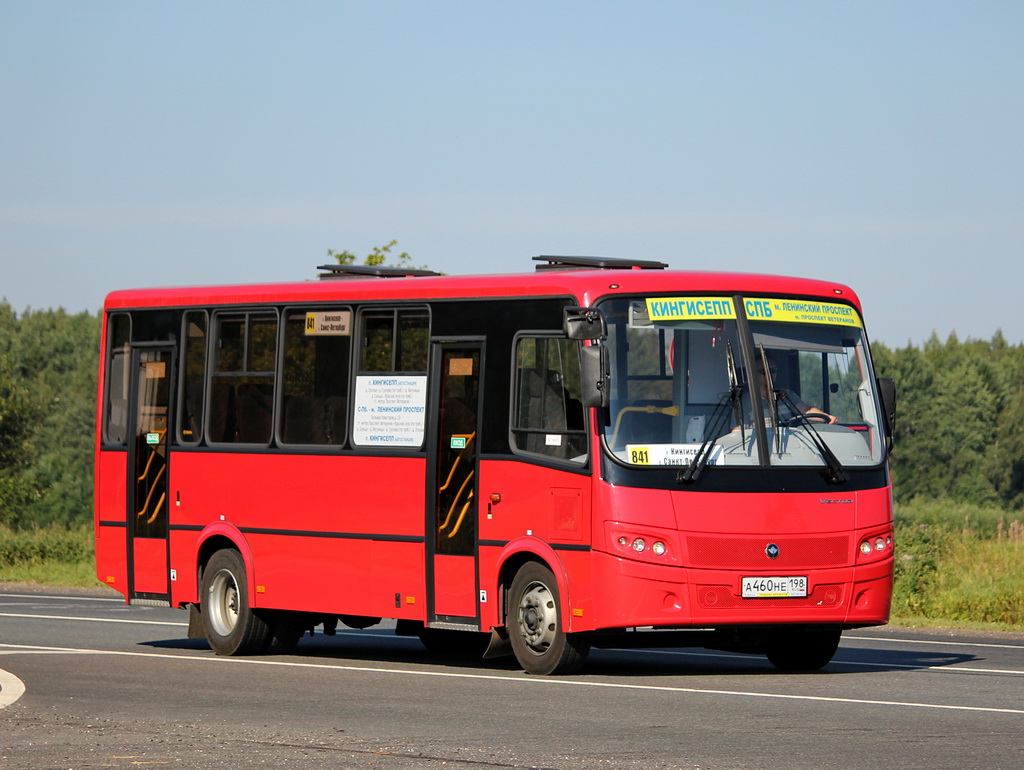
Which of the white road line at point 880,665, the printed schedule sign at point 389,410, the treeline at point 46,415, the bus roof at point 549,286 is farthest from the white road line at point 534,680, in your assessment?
the treeline at point 46,415

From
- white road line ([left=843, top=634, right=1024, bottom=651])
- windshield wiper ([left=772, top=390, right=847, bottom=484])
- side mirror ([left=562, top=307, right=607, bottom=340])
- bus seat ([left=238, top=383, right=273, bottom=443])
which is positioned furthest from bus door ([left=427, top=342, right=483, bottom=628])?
white road line ([left=843, top=634, right=1024, bottom=651])

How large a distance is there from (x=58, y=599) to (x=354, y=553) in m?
14.8

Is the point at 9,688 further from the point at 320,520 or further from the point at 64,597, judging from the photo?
the point at 64,597

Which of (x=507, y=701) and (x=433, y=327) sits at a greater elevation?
(x=433, y=327)

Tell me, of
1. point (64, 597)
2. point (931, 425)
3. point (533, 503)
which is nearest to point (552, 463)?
point (533, 503)

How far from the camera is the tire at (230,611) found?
1825 centimetres

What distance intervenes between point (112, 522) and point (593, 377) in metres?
7.08

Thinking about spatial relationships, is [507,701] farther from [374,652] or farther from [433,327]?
[374,652]

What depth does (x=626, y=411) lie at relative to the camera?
14695mm

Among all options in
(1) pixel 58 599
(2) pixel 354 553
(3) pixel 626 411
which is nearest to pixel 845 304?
(3) pixel 626 411

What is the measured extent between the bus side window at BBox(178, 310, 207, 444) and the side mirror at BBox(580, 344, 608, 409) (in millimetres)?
5521

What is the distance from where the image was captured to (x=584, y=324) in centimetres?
1459

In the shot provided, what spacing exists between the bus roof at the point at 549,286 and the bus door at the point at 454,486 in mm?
538

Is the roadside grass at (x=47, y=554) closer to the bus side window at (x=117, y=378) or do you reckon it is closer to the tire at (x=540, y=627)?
the bus side window at (x=117, y=378)
